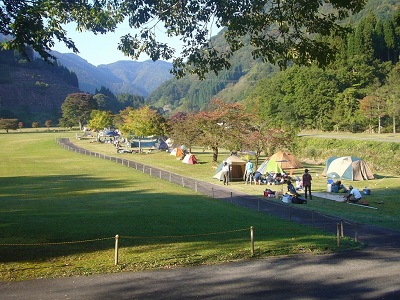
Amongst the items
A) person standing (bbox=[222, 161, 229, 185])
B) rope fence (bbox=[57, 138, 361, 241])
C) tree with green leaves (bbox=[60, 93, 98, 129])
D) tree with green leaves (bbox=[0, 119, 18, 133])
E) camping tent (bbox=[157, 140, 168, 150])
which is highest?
tree with green leaves (bbox=[60, 93, 98, 129])

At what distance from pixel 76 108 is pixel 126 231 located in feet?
333

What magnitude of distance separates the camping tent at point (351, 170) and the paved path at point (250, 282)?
2078cm

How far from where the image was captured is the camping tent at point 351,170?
3120cm

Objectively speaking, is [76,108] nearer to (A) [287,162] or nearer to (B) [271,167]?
(A) [287,162]

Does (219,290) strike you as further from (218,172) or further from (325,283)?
(218,172)

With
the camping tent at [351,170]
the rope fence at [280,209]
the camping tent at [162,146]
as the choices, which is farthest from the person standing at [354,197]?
the camping tent at [162,146]

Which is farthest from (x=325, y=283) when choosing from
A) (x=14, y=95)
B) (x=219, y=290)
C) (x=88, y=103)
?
(x=14, y=95)

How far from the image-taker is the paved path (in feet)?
27.7

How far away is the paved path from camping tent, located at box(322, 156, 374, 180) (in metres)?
20.8

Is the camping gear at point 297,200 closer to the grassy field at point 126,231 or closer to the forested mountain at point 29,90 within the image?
the grassy field at point 126,231

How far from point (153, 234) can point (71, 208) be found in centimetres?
661

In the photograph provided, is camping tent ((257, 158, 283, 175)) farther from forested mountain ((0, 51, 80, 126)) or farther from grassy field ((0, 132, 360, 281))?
forested mountain ((0, 51, 80, 126))

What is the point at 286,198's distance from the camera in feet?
72.3

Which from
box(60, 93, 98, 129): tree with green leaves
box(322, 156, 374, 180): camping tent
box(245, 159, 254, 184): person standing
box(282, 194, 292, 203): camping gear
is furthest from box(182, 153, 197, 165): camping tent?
box(60, 93, 98, 129): tree with green leaves
